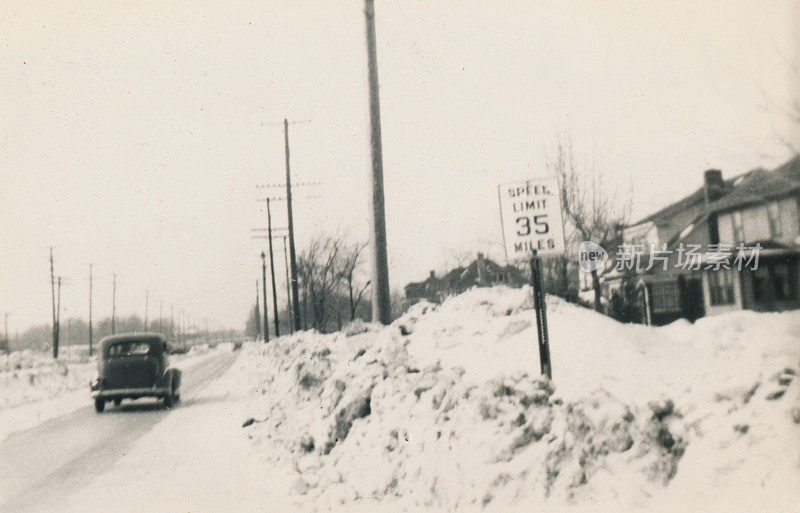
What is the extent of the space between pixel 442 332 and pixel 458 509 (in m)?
4.06

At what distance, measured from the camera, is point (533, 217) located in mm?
6398

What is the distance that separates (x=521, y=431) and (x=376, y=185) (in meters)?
6.57

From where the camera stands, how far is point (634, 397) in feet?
17.4

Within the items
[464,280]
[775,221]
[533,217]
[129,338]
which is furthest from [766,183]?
[464,280]

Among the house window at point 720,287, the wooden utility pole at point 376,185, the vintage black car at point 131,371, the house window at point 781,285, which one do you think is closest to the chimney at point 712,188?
the house window at point 781,285

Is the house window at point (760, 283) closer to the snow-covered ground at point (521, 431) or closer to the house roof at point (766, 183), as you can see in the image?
the house roof at point (766, 183)

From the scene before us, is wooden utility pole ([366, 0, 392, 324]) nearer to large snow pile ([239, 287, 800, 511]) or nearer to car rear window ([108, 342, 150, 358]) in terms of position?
large snow pile ([239, 287, 800, 511])

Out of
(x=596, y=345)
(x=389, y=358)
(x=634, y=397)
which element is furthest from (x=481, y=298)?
(x=634, y=397)

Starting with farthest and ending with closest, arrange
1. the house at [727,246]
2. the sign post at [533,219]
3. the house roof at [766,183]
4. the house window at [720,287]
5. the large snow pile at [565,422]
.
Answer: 1. the house window at [720,287]
2. the house at [727,246]
3. the sign post at [533,219]
4. the house roof at [766,183]
5. the large snow pile at [565,422]

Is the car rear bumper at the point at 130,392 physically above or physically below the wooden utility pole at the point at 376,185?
below

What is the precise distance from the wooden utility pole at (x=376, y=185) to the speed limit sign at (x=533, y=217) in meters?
5.03

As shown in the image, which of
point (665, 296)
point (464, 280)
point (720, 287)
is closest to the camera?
point (720, 287)

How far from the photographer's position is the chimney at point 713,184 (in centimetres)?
1023

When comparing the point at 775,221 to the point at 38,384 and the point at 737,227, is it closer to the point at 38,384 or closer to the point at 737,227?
the point at 737,227
